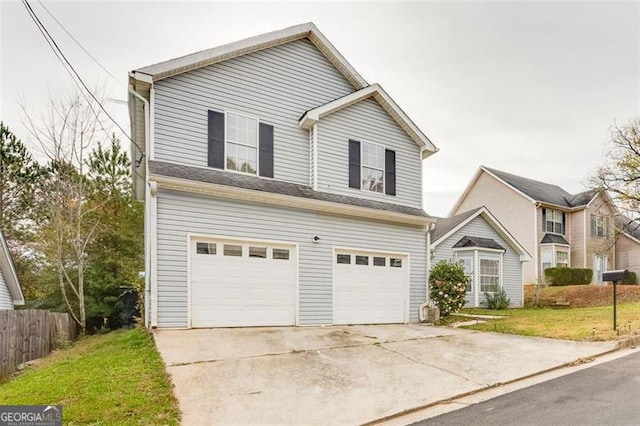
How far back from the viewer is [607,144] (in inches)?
890

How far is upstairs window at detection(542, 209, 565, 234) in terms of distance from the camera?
27391 millimetres

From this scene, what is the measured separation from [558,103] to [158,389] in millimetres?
18637

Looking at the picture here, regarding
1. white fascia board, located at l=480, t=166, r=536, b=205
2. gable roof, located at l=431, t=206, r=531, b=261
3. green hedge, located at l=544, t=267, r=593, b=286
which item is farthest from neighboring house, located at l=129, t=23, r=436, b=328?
white fascia board, located at l=480, t=166, r=536, b=205

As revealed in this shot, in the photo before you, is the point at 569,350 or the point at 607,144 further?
the point at 607,144

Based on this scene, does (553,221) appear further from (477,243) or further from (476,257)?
(476,257)

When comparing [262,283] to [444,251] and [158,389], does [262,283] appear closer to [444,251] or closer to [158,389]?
[158,389]

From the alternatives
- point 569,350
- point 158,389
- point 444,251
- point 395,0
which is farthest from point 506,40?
point 158,389

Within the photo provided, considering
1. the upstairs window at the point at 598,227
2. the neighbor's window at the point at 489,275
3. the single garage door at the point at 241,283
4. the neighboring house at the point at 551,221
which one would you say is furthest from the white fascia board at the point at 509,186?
the single garage door at the point at 241,283

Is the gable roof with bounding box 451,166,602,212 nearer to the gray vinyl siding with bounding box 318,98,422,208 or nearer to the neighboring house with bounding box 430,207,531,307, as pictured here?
the neighboring house with bounding box 430,207,531,307

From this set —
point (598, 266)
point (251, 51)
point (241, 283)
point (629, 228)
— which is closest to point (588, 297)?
point (598, 266)

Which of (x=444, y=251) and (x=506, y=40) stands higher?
(x=506, y=40)

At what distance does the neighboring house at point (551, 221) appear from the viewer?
26.5 metres

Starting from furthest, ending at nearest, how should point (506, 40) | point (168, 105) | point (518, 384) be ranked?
point (506, 40) → point (168, 105) → point (518, 384)

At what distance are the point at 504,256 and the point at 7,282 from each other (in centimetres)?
2163
